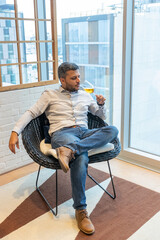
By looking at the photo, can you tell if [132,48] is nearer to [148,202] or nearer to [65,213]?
[148,202]

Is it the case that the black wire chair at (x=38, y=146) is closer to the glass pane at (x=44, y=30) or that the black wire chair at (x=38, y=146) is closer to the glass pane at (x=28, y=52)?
the glass pane at (x=28, y=52)

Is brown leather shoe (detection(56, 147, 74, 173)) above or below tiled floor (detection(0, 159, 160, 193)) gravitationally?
above

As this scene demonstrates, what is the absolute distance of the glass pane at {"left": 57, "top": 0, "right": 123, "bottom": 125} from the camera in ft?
10.0

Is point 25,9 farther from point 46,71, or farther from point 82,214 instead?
point 82,214

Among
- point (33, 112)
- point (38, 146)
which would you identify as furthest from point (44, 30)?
point (38, 146)

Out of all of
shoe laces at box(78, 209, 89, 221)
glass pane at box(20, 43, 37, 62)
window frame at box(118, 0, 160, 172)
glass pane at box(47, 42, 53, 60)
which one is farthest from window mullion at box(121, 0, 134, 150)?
shoe laces at box(78, 209, 89, 221)

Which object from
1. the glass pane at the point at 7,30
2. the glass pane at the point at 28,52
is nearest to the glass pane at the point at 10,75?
the glass pane at the point at 28,52

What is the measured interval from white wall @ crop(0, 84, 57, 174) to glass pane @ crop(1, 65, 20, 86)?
3.9 inches

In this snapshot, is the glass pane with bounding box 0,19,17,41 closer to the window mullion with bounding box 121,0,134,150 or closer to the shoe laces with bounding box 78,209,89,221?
the window mullion with bounding box 121,0,134,150

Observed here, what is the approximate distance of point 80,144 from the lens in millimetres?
2111

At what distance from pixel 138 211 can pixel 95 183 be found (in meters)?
0.56

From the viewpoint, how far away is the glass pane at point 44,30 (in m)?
3.02

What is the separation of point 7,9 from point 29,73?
0.67 metres

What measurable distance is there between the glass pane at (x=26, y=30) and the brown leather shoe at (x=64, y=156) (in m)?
1.43
